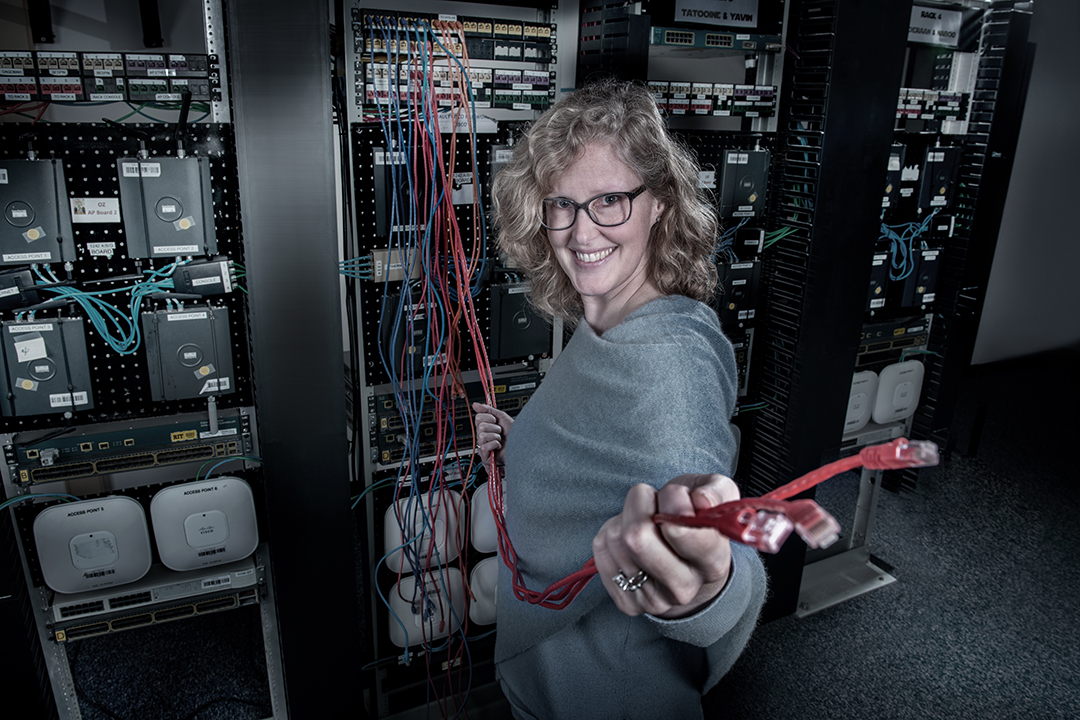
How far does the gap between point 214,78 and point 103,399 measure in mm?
959

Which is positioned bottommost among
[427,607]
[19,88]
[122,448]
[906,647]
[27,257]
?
[906,647]

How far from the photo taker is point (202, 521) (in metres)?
1.99

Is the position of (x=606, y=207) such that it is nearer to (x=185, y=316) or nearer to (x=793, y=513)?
(x=793, y=513)

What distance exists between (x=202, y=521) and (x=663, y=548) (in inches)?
69.7

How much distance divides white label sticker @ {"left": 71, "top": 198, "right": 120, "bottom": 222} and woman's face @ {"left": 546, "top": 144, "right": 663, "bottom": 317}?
1.29m

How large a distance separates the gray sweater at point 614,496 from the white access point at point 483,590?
1.01 metres

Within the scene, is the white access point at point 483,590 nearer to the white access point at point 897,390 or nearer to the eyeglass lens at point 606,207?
the eyeglass lens at point 606,207

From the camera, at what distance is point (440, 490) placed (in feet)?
7.18

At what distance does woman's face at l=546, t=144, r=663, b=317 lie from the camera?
1.17 metres

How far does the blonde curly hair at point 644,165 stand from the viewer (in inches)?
45.7

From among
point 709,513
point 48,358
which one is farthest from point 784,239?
point 48,358

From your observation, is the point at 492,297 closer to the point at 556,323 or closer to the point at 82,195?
the point at 556,323

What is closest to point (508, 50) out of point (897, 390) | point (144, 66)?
point (144, 66)

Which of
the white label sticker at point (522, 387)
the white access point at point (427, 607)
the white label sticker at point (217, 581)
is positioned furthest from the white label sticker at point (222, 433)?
the white label sticker at point (522, 387)
